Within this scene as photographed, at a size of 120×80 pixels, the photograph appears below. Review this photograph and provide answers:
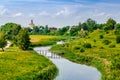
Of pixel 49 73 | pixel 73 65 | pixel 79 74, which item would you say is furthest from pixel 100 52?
pixel 49 73

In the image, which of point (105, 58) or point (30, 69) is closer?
point (30, 69)

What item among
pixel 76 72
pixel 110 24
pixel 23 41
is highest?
pixel 110 24

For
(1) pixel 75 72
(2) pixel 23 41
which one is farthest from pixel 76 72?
(2) pixel 23 41

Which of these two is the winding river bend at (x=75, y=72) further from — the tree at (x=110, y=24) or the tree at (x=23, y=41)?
the tree at (x=110, y=24)

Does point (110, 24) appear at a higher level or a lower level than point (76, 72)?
higher

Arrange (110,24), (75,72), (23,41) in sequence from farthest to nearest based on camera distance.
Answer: (110,24), (23,41), (75,72)

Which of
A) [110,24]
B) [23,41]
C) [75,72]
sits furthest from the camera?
→ [110,24]

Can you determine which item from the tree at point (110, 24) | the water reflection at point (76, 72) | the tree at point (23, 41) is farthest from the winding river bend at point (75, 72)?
the tree at point (110, 24)

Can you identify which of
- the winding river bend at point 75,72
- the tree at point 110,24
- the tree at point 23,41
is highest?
the tree at point 110,24

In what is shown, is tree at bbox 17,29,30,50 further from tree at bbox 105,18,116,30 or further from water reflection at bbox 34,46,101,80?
tree at bbox 105,18,116,30

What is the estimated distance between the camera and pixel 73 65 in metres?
87.8

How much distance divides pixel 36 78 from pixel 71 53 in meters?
50.7

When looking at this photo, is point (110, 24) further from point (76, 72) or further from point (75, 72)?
point (75, 72)

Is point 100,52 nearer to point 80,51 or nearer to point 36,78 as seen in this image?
point 80,51
